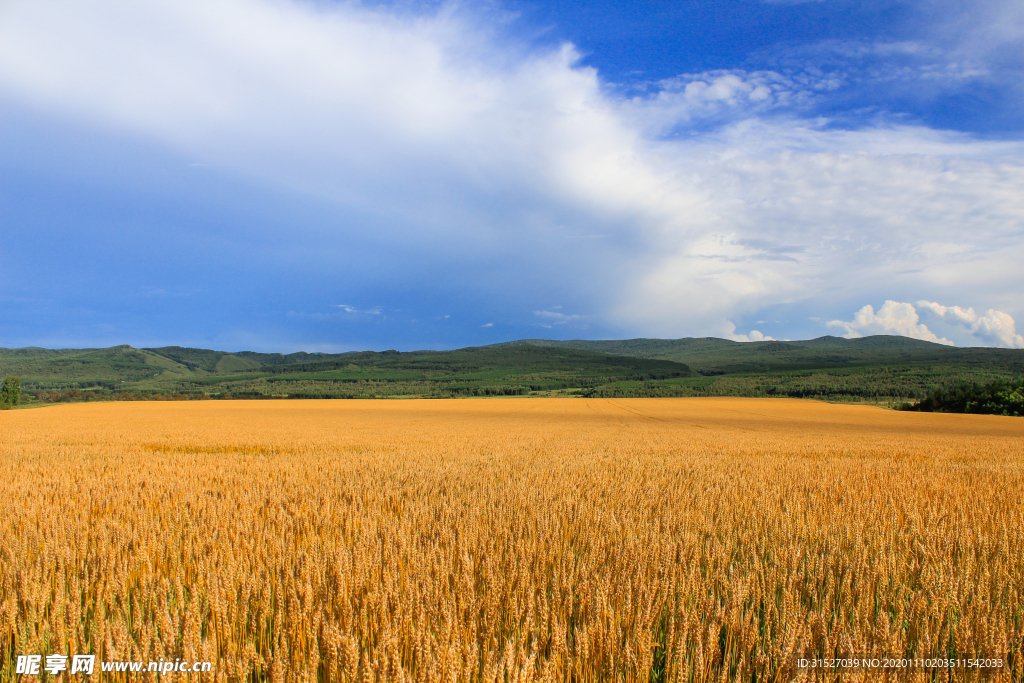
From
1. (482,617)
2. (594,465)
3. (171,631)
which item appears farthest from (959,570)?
(594,465)

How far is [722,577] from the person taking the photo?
3.85 metres

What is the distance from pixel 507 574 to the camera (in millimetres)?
3854

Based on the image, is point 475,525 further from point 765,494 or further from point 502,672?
point 765,494

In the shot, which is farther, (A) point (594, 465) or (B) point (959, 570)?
(A) point (594, 465)

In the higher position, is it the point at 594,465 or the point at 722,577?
the point at 722,577

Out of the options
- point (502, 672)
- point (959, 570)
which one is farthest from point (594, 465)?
point (502, 672)

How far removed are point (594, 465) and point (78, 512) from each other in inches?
365

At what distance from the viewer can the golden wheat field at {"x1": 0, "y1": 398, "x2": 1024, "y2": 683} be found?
2570mm

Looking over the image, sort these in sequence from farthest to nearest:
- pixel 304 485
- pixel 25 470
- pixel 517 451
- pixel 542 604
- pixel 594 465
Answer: pixel 517 451 → pixel 594 465 → pixel 25 470 → pixel 304 485 → pixel 542 604

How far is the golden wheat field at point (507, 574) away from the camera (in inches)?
101

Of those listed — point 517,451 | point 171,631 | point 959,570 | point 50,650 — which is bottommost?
point 517,451

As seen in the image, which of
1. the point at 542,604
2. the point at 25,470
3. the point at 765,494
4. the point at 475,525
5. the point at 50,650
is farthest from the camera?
the point at 25,470

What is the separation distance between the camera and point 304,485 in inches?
318

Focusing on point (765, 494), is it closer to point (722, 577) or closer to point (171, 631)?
point (722, 577)
